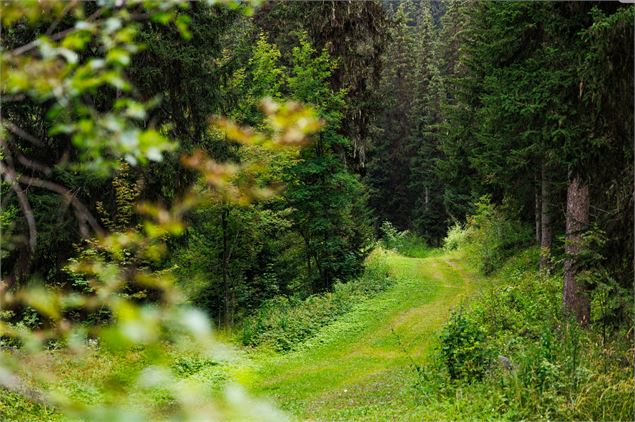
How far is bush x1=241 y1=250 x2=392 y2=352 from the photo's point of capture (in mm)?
16625

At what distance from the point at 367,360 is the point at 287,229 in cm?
869

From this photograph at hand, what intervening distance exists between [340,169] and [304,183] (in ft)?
5.07

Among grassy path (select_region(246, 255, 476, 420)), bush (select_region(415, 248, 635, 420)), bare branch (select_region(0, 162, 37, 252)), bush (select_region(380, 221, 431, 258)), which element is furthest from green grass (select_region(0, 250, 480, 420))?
bush (select_region(380, 221, 431, 258))

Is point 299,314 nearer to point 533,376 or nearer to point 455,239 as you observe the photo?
point 533,376

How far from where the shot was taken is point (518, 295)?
13781 mm

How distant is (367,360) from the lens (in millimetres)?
14273

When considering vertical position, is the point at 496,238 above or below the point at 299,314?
above

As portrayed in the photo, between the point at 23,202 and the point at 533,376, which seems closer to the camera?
the point at 23,202

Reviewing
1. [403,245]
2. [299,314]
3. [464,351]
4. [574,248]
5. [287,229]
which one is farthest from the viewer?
[403,245]

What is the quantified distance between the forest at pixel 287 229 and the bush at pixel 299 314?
0.40 ft

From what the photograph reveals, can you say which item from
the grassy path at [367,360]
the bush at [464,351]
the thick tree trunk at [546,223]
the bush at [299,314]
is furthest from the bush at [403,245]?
the bush at [464,351]

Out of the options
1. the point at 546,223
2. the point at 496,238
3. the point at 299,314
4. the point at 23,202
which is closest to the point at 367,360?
the point at 299,314

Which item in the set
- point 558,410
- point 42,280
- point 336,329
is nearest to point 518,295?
point 336,329

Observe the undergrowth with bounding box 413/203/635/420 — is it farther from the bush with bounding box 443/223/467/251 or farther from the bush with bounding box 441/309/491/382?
the bush with bounding box 443/223/467/251
